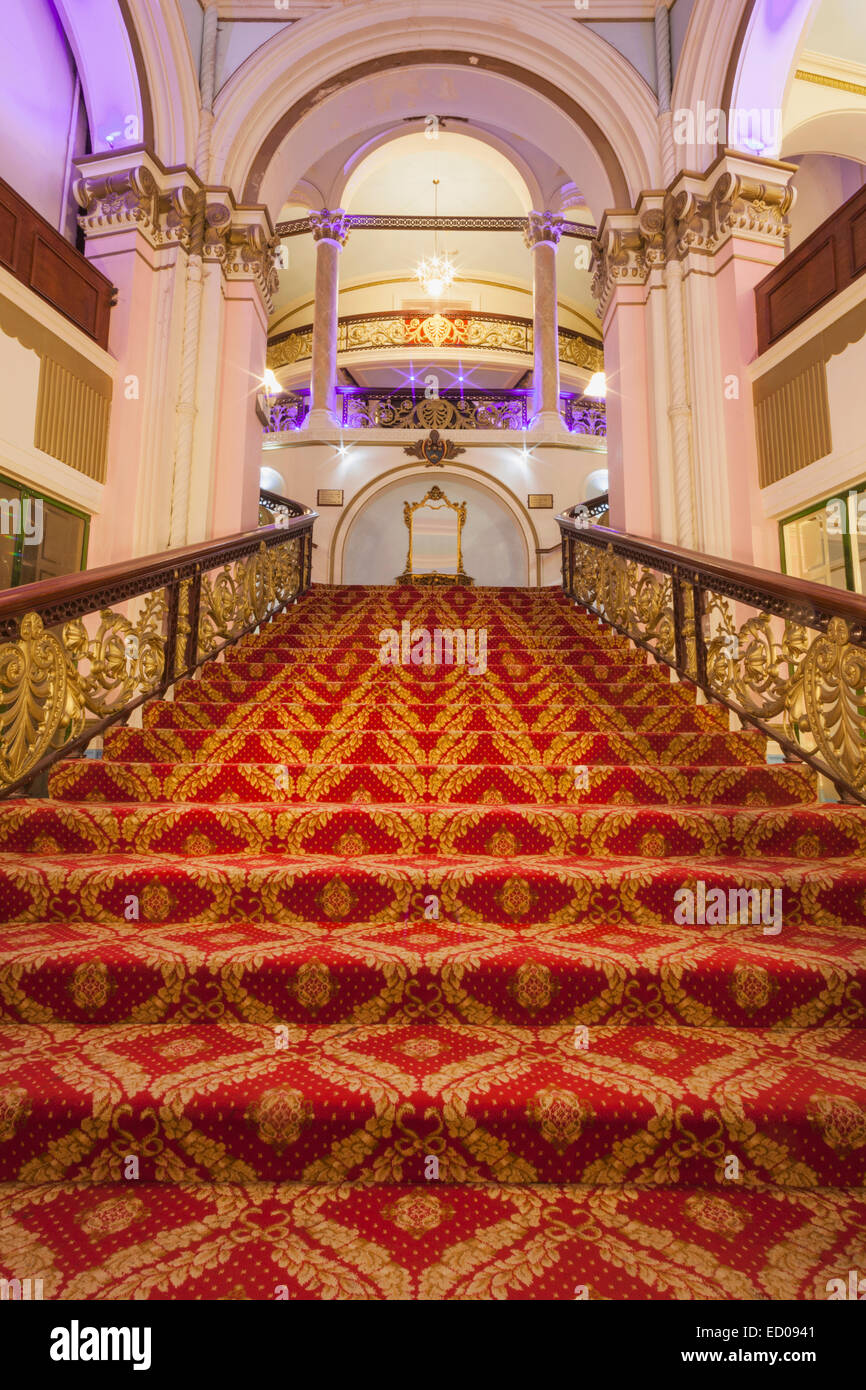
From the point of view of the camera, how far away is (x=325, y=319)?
34.8 ft

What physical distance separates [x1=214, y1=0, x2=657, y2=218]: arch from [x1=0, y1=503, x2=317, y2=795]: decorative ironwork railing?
3.59 meters

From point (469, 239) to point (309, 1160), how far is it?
50.9 ft

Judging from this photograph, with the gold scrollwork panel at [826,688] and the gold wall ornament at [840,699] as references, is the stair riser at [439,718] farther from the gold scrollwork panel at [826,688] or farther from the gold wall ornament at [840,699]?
the gold wall ornament at [840,699]

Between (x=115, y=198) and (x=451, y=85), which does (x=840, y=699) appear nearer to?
(x=115, y=198)

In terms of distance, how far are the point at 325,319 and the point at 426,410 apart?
191 cm

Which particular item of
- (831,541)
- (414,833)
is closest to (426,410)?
(831,541)

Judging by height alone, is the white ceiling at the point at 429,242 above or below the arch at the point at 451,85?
above

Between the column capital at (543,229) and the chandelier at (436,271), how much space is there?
63.5 inches

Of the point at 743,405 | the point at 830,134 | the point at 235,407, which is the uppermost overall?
the point at 830,134

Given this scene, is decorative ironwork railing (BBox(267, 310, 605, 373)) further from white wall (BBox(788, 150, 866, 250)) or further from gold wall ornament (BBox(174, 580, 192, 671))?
gold wall ornament (BBox(174, 580, 192, 671))

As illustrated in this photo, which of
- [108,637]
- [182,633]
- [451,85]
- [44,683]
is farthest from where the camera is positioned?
[451,85]

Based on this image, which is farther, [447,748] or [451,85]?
[451,85]

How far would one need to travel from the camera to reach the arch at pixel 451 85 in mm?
5840

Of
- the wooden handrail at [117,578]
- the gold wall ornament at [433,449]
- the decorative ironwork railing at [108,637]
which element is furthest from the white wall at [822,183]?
the wooden handrail at [117,578]
